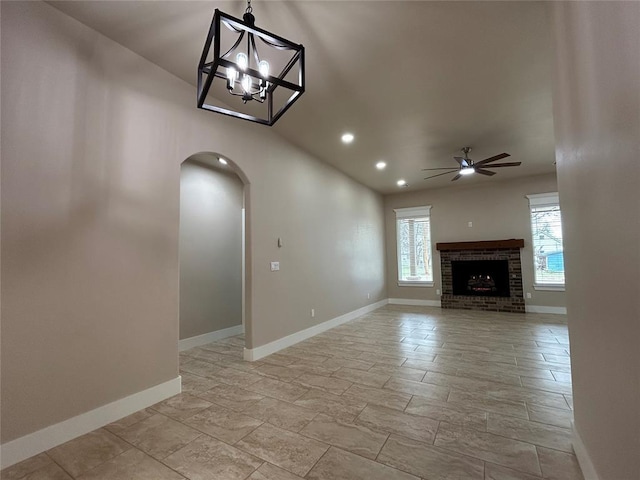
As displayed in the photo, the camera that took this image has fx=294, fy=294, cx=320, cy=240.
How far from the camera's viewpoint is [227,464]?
181cm

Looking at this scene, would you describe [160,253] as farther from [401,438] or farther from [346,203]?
[346,203]

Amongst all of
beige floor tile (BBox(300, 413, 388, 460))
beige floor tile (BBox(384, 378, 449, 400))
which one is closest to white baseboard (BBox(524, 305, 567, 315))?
beige floor tile (BBox(384, 378, 449, 400))

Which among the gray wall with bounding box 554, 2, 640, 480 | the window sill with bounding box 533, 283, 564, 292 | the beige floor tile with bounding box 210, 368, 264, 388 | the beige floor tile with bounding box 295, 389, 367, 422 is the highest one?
the gray wall with bounding box 554, 2, 640, 480

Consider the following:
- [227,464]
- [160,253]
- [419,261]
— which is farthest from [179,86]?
[419,261]

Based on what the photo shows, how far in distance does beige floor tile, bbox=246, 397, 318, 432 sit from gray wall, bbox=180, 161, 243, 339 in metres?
2.37

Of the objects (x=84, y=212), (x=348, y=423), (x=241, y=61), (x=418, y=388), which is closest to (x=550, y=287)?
(x=418, y=388)

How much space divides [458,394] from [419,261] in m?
5.44

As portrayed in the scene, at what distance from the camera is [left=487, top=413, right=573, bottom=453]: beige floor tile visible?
1.93 m

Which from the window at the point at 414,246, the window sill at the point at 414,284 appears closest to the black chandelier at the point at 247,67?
the window at the point at 414,246

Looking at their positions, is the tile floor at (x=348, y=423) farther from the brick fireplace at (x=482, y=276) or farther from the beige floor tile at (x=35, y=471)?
the brick fireplace at (x=482, y=276)

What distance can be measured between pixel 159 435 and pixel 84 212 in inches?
69.1

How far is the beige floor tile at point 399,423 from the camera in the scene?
6.81ft

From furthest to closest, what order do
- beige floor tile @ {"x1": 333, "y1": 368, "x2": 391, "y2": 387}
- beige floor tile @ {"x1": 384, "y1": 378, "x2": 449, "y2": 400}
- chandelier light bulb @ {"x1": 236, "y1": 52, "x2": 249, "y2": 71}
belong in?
1. beige floor tile @ {"x1": 333, "y1": 368, "x2": 391, "y2": 387}
2. beige floor tile @ {"x1": 384, "y1": 378, "x2": 449, "y2": 400}
3. chandelier light bulb @ {"x1": 236, "y1": 52, "x2": 249, "y2": 71}

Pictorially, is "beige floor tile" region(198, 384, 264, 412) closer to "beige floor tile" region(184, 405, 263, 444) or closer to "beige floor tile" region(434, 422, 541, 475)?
"beige floor tile" region(184, 405, 263, 444)
